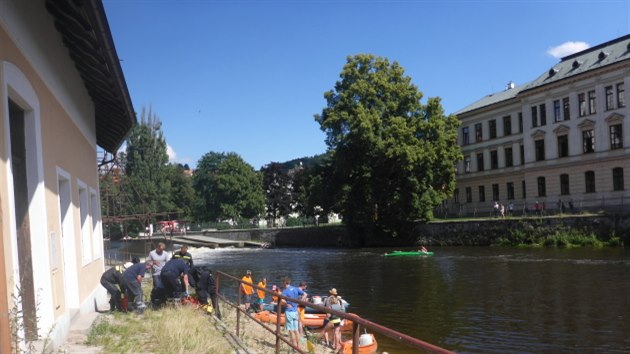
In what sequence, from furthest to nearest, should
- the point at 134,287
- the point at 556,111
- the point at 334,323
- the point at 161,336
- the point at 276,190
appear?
the point at 276,190 → the point at 556,111 → the point at 334,323 → the point at 134,287 → the point at 161,336

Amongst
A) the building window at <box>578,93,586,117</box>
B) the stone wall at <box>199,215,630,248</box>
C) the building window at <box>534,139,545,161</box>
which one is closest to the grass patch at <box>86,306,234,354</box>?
the stone wall at <box>199,215,630,248</box>

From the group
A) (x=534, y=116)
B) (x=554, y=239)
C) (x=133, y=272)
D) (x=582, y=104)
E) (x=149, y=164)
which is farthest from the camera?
(x=149, y=164)

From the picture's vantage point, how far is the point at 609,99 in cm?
4459

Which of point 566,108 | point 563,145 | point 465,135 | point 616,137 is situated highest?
point 566,108

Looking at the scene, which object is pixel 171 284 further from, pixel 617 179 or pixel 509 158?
pixel 509 158

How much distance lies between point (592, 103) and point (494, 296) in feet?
104

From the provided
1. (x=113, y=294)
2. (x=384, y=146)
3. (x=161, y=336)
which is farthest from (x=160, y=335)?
(x=384, y=146)

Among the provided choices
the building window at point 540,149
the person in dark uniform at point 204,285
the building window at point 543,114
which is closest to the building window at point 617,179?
the building window at point 540,149

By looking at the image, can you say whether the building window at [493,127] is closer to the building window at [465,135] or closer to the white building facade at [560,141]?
the white building facade at [560,141]

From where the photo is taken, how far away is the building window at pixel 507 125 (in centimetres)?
5675

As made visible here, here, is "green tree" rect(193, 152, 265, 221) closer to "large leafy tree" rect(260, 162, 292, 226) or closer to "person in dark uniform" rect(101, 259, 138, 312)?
"large leafy tree" rect(260, 162, 292, 226)

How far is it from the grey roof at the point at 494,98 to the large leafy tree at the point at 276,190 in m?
34.7

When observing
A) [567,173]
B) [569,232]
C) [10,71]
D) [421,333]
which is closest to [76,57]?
[10,71]

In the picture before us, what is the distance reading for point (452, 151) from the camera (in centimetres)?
5003
